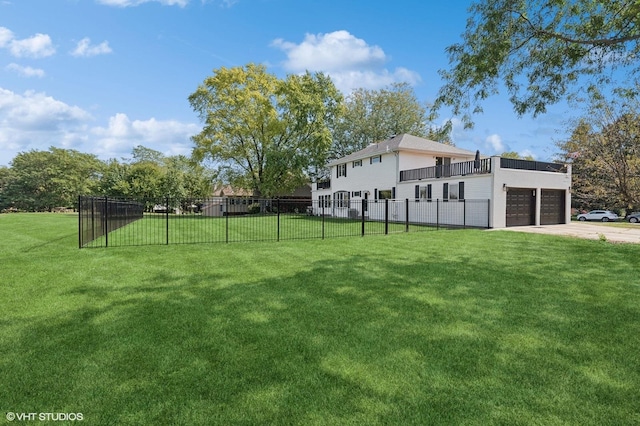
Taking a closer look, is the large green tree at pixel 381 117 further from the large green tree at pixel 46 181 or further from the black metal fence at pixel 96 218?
the large green tree at pixel 46 181

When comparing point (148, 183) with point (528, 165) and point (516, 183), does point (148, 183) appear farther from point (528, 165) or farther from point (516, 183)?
point (528, 165)

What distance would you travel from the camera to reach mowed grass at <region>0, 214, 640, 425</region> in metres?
2.42

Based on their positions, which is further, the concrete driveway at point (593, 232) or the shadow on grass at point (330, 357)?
the concrete driveway at point (593, 232)

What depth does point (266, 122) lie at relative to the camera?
33.5 metres

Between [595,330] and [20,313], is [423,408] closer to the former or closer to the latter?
[595,330]

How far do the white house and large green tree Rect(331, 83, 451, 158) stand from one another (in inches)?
495

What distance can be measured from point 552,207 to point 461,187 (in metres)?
5.97

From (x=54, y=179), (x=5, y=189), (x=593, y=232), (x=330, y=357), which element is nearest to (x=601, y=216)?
(x=593, y=232)

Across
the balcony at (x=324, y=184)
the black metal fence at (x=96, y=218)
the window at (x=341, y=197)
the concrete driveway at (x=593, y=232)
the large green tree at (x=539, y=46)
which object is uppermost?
the large green tree at (x=539, y=46)

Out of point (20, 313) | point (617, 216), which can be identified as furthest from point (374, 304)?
point (617, 216)

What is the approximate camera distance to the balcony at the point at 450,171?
18.6 meters

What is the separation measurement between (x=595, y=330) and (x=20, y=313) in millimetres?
7028

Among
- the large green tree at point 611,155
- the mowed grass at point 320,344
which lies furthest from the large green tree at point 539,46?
Answer: the mowed grass at point 320,344

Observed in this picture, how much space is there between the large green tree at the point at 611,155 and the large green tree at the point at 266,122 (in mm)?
26898
